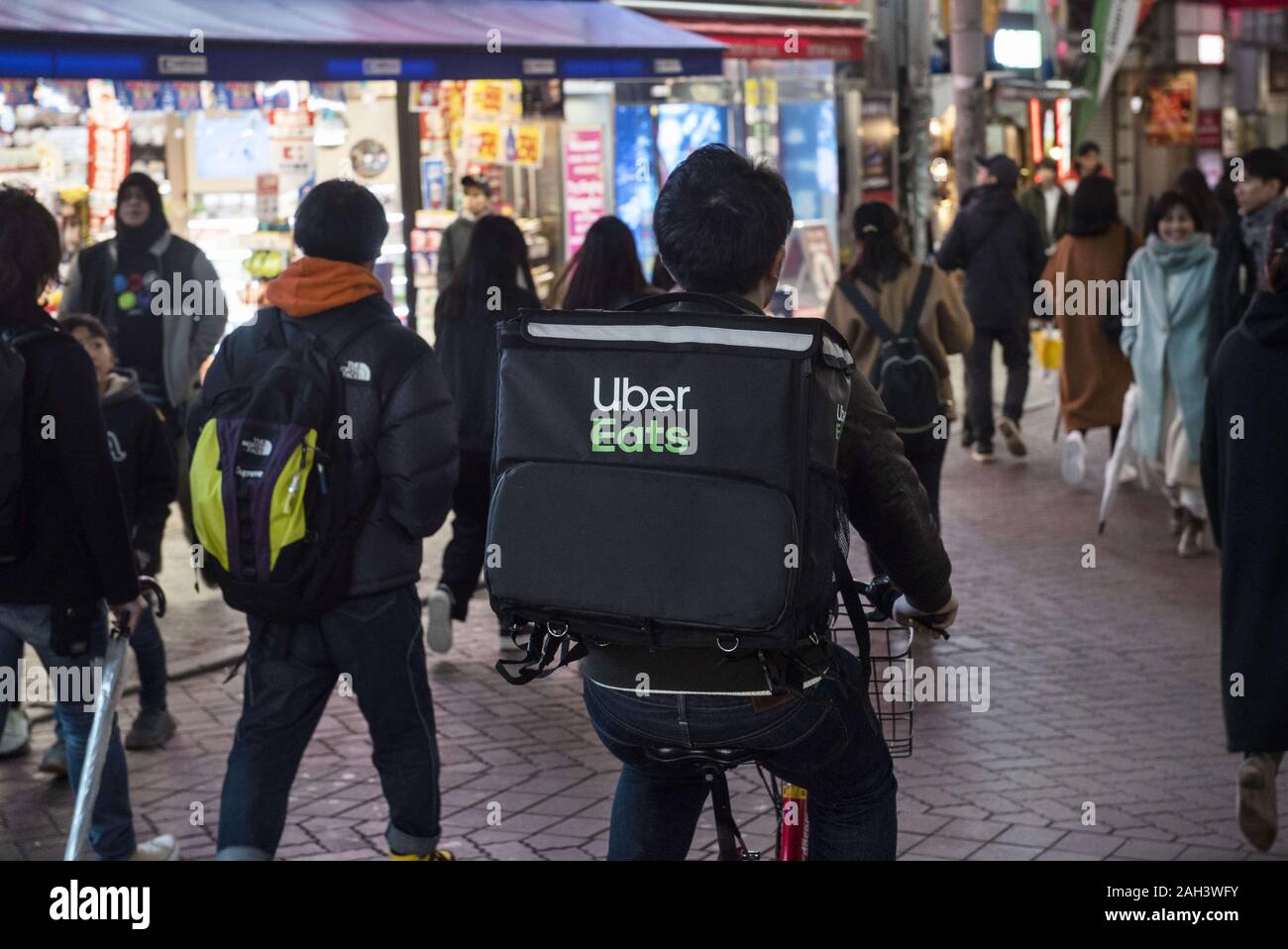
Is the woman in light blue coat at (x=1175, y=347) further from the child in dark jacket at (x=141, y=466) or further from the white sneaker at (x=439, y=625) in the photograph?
the child in dark jacket at (x=141, y=466)

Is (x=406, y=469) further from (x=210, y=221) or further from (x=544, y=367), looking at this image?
(x=210, y=221)

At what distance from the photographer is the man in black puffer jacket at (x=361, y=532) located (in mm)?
4555

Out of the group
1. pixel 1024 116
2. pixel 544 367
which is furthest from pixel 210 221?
pixel 1024 116

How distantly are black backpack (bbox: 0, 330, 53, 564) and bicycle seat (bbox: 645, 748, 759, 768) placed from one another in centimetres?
223

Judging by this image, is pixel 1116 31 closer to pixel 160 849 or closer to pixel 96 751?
pixel 160 849

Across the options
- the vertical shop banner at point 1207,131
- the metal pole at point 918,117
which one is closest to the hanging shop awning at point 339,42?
the metal pole at point 918,117

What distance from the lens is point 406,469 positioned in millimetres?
4609

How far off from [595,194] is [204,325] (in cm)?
741

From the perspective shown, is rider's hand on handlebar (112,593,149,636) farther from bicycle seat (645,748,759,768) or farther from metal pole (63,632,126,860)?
bicycle seat (645,748,759,768)

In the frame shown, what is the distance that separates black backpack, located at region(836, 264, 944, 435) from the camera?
7695 mm

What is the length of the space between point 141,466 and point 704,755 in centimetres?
418

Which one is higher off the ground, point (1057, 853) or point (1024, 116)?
point (1024, 116)

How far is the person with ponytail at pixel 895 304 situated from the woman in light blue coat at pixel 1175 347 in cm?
227

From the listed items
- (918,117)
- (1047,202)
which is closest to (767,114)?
(918,117)
